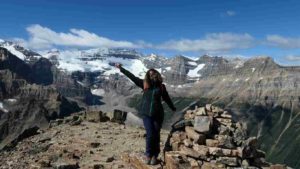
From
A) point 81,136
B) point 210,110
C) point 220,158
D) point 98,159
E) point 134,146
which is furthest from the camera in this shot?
point 81,136

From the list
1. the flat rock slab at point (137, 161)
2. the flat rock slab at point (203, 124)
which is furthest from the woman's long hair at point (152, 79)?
the flat rock slab at point (137, 161)

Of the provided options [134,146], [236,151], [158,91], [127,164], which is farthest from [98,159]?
[236,151]

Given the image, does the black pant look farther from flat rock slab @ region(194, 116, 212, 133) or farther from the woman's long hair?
flat rock slab @ region(194, 116, 212, 133)

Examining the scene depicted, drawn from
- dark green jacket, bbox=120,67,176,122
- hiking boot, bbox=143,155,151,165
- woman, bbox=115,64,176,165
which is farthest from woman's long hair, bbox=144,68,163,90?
hiking boot, bbox=143,155,151,165

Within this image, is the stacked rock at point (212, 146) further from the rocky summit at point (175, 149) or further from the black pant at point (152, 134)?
the black pant at point (152, 134)

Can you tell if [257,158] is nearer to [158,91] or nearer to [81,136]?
[158,91]

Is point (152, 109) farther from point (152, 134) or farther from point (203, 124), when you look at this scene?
point (203, 124)

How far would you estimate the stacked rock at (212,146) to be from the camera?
798 inches

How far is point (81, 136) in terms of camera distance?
34.4m

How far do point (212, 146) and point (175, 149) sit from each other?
2052 mm

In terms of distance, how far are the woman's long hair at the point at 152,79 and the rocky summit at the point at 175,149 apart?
99.2 inches

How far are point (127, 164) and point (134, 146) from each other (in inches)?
251

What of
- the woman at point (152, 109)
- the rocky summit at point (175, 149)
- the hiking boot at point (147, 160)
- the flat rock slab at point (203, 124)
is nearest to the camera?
the rocky summit at point (175, 149)

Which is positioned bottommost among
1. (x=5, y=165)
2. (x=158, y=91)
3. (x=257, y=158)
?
(x=5, y=165)
